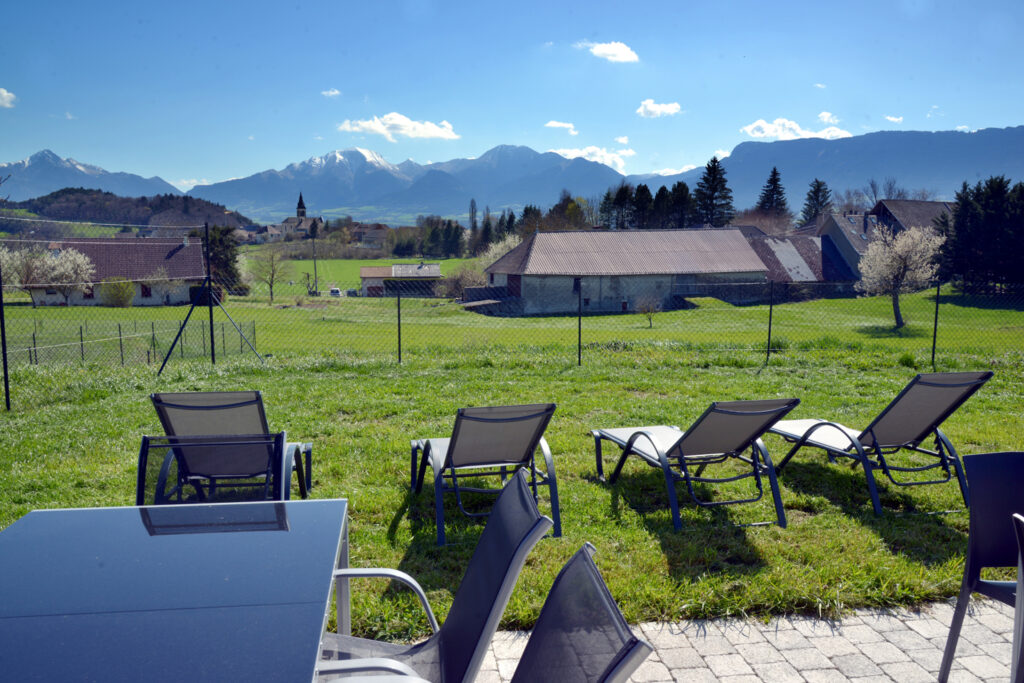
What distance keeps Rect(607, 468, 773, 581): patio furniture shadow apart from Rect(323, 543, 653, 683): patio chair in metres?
2.53

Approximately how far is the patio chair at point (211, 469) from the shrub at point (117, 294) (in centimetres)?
2349

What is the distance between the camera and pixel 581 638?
143 cm

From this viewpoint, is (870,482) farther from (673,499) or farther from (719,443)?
(673,499)

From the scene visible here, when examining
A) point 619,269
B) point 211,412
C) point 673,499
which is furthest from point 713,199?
point 211,412

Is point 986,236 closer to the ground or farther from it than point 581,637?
farther from it

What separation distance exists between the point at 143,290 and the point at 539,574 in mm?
28520

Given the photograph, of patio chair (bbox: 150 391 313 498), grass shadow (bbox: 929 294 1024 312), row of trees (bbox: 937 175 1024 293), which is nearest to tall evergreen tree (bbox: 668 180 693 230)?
row of trees (bbox: 937 175 1024 293)

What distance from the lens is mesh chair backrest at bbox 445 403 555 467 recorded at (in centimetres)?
453

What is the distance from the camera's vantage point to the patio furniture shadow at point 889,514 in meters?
4.38

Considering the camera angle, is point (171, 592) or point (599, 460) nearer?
point (171, 592)

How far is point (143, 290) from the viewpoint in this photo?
2762cm

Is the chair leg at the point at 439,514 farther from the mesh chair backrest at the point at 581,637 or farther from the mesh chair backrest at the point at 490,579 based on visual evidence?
the mesh chair backrest at the point at 581,637

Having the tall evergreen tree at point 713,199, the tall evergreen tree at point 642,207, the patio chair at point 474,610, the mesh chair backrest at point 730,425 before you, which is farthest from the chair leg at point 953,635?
the tall evergreen tree at point 713,199

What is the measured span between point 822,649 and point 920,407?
9.03 feet
